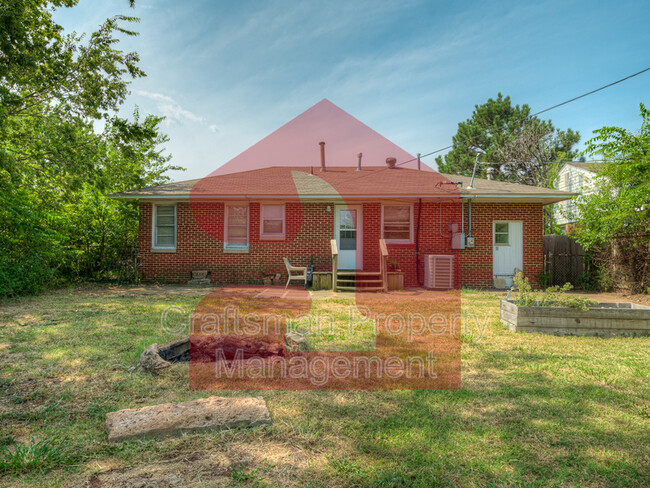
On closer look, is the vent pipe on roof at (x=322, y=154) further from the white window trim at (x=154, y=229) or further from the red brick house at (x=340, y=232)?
the white window trim at (x=154, y=229)

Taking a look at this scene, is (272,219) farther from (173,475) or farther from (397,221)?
(173,475)

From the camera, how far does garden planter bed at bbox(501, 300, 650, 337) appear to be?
5379 millimetres

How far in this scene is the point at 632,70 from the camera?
9328 millimetres

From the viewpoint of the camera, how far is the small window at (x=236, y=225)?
12625 millimetres

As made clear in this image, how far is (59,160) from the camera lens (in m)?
11.4

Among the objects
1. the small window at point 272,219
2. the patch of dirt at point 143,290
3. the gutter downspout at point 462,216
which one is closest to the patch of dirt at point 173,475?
the patch of dirt at point 143,290

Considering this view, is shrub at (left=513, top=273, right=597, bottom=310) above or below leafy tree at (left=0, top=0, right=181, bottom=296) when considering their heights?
below

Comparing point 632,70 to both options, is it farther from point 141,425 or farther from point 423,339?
point 141,425

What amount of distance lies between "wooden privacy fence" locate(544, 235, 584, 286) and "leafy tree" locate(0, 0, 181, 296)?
13.1 metres

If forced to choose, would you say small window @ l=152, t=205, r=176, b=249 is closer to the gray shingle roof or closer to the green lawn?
the gray shingle roof

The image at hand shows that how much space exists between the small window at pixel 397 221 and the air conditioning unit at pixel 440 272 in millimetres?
1542

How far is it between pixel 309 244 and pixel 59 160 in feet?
27.1

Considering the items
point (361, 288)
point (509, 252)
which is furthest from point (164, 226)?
point (509, 252)

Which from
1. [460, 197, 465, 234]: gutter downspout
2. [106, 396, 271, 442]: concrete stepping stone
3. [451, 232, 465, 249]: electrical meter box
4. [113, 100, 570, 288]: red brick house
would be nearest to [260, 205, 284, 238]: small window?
[113, 100, 570, 288]: red brick house
